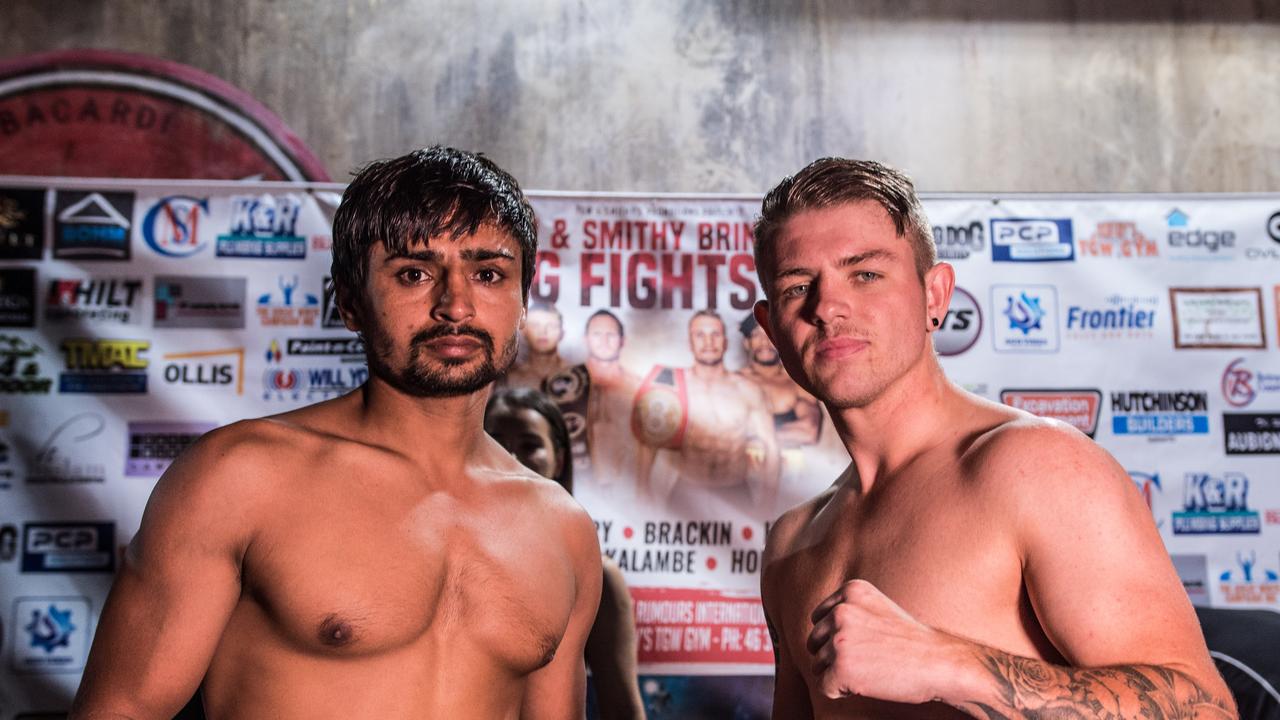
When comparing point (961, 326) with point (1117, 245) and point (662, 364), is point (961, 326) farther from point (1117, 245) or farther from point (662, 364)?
point (662, 364)

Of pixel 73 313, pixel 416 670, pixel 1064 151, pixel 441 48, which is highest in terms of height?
pixel 441 48

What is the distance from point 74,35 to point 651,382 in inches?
94.9

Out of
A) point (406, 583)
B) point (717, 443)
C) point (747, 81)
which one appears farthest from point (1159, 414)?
point (406, 583)

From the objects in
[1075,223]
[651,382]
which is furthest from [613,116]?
[1075,223]

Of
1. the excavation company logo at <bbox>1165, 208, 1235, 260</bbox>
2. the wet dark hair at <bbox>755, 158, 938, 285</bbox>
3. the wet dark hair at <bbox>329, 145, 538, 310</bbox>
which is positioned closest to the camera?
the wet dark hair at <bbox>755, 158, 938, 285</bbox>

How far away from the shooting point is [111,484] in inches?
124

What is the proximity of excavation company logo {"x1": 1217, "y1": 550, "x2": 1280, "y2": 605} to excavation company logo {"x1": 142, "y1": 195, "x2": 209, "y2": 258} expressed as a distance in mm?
3441

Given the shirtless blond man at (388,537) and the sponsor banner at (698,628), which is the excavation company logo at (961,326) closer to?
the sponsor banner at (698,628)

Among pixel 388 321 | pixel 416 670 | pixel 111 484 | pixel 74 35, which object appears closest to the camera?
pixel 416 670

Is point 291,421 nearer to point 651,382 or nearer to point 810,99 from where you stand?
point 651,382

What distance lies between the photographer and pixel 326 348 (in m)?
3.25

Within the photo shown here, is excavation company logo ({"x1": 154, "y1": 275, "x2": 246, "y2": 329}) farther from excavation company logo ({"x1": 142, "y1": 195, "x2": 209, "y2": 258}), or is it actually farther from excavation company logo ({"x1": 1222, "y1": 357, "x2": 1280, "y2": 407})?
excavation company logo ({"x1": 1222, "y1": 357, "x2": 1280, "y2": 407})

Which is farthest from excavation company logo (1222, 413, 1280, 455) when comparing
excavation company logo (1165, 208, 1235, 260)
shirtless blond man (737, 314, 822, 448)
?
shirtless blond man (737, 314, 822, 448)

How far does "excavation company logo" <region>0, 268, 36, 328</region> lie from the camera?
10.5ft
